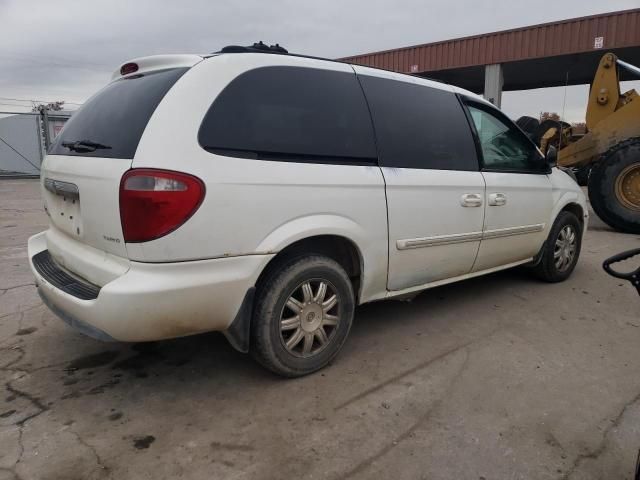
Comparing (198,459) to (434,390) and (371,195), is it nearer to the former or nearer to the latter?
(434,390)

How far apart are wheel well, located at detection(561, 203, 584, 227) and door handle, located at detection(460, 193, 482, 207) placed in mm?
1560

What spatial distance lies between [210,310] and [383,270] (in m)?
1.19

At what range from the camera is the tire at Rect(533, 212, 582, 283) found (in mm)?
4453

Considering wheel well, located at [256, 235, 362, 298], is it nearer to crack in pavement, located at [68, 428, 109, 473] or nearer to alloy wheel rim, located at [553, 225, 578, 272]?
crack in pavement, located at [68, 428, 109, 473]

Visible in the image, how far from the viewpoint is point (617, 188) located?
24.4 ft

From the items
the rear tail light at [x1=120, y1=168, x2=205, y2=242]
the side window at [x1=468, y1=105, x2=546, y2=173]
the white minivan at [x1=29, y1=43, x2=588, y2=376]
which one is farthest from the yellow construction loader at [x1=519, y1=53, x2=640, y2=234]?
the rear tail light at [x1=120, y1=168, x2=205, y2=242]

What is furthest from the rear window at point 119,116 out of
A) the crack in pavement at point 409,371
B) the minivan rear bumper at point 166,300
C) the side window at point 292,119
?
the crack in pavement at point 409,371

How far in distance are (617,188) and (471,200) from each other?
5.38 m

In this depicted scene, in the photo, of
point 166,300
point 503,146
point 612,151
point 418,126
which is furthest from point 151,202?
point 612,151

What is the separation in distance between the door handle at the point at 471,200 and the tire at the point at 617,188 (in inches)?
204

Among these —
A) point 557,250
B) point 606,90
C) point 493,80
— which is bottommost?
point 557,250

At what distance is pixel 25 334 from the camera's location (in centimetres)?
335

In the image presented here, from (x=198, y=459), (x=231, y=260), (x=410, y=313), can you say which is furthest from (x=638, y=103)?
(x=198, y=459)

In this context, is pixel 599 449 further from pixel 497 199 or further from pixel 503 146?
pixel 503 146
